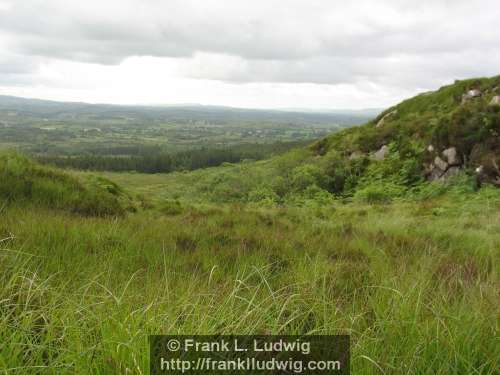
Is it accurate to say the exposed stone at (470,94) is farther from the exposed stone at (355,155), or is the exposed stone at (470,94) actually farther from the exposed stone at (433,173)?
the exposed stone at (433,173)

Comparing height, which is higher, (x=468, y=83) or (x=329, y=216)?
(x=468, y=83)

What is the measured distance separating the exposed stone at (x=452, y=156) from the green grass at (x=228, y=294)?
11.7 metres

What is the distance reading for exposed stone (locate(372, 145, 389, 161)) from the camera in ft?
79.5

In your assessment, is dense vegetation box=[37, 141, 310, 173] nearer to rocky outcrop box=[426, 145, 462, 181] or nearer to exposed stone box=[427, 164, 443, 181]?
exposed stone box=[427, 164, 443, 181]

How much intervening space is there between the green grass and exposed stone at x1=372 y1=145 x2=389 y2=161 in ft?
60.6

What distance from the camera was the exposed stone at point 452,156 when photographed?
16844 millimetres

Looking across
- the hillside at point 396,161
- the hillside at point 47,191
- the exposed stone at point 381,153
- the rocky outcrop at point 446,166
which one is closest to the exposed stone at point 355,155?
the hillside at point 396,161

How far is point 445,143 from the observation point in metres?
17.8

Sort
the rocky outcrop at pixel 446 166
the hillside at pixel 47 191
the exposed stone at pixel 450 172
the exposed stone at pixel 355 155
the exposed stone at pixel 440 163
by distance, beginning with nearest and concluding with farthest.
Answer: the hillside at pixel 47 191, the exposed stone at pixel 450 172, the rocky outcrop at pixel 446 166, the exposed stone at pixel 440 163, the exposed stone at pixel 355 155

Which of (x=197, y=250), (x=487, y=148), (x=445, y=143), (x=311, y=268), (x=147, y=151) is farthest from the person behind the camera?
(x=147, y=151)

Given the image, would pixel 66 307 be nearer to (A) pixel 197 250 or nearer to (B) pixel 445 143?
(A) pixel 197 250

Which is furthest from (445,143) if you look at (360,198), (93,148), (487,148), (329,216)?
(93,148)

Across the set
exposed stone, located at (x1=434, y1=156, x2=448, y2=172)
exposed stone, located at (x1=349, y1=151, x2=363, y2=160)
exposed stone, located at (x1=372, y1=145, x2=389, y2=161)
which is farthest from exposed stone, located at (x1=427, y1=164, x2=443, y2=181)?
exposed stone, located at (x1=349, y1=151, x2=363, y2=160)

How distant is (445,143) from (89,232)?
1772 centimetres
